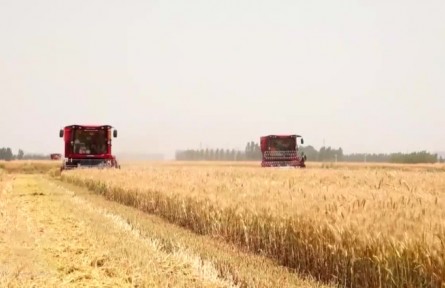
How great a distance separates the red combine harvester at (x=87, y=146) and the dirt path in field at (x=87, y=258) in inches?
754

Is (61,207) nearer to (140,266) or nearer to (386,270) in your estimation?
(140,266)

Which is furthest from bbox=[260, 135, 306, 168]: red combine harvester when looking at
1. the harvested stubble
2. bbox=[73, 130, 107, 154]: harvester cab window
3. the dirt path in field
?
the dirt path in field

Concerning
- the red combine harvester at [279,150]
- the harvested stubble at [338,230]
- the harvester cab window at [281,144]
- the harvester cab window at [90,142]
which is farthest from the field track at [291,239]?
the harvester cab window at [281,144]

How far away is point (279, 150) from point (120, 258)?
27.9 metres

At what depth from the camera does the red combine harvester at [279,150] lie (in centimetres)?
3379

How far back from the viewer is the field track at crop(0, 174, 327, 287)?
574cm

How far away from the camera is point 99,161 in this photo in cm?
2956

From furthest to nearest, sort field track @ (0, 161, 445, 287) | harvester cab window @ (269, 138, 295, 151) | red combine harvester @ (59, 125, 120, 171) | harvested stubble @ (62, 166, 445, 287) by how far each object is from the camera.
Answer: harvester cab window @ (269, 138, 295, 151)
red combine harvester @ (59, 125, 120, 171)
field track @ (0, 161, 445, 287)
harvested stubble @ (62, 166, 445, 287)

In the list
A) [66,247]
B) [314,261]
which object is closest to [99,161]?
[66,247]

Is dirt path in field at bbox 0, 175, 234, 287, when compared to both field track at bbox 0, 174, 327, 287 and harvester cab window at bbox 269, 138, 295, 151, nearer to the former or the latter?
field track at bbox 0, 174, 327, 287

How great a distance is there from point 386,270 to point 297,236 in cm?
179

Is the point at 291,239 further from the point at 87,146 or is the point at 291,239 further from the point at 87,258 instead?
the point at 87,146

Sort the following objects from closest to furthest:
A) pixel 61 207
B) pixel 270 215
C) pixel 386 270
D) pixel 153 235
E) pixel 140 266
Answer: pixel 386 270
pixel 140 266
pixel 270 215
pixel 153 235
pixel 61 207

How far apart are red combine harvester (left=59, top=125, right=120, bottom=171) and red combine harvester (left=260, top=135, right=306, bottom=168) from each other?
30.7 ft
